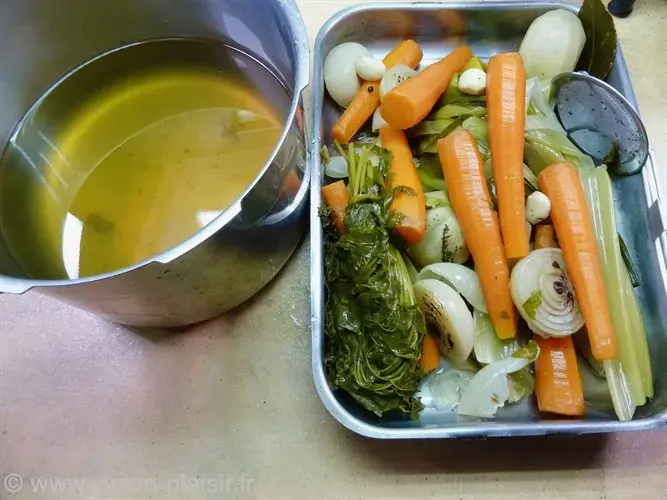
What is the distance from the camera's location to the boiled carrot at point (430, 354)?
3.27ft

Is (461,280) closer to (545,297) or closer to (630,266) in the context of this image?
(545,297)

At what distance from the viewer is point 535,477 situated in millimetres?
990

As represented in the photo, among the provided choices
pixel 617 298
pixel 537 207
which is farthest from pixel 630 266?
pixel 537 207

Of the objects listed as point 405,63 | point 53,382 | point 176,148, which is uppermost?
point 405,63

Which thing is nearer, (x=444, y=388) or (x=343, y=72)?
(x=444, y=388)

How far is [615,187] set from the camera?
1127mm

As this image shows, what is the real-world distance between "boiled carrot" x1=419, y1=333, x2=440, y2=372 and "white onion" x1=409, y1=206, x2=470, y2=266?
0.15 metres

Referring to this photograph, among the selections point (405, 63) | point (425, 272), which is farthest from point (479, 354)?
point (405, 63)

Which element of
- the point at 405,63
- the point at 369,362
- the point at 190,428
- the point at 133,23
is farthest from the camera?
the point at 133,23

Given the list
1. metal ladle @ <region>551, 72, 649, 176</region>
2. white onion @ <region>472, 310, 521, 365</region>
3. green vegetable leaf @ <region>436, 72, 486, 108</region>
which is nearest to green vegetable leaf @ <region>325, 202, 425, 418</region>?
white onion @ <region>472, 310, 521, 365</region>

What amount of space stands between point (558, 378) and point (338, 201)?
0.49 meters

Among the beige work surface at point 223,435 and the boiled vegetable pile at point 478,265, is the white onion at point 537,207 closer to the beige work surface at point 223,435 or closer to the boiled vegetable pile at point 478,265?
the boiled vegetable pile at point 478,265

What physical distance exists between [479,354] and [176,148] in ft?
2.53

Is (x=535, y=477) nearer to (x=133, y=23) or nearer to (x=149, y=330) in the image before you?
(x=149, y=330)
